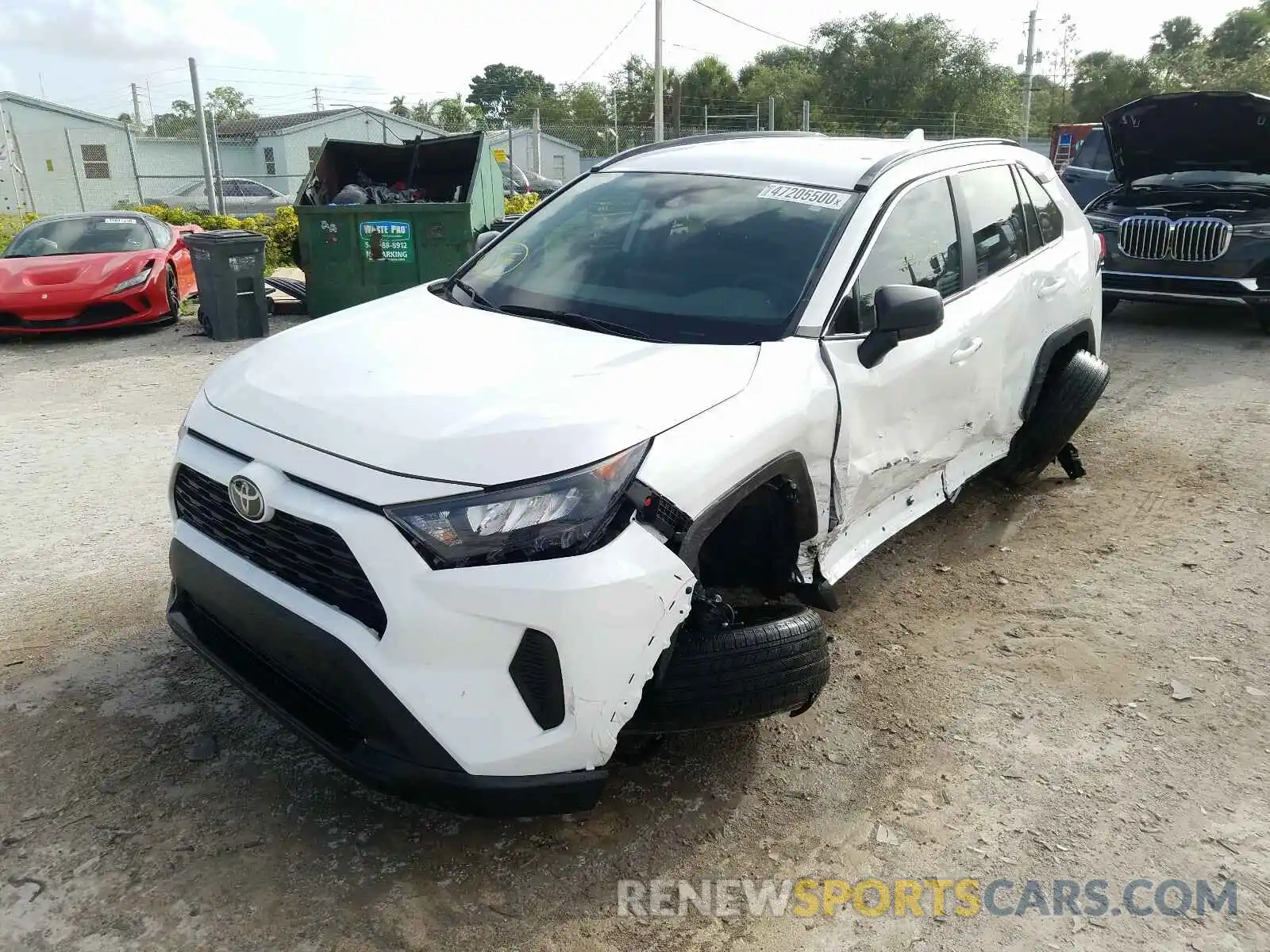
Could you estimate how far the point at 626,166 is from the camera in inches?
158

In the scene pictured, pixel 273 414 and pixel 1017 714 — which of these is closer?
pixel 273 414

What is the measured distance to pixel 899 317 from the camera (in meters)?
2.99

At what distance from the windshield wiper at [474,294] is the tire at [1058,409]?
261 centimetres

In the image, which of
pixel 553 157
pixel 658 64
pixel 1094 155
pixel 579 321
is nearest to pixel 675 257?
pixel 579 321

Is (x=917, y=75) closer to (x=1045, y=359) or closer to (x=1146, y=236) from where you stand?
(x=1146, y=236)

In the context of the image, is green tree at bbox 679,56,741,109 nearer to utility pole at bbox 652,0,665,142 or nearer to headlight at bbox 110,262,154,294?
utility pole at bbox 652,0,665,142

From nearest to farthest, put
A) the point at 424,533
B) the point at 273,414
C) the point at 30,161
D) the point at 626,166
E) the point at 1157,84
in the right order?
the point at 424,533 → the point at 273,414 → the point at 626,166 → the point at 30,161 → the point at 1157,84

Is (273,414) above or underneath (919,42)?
underneath

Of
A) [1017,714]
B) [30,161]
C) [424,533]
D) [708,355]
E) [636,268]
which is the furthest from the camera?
[30,161]

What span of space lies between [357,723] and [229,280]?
26.5 ft

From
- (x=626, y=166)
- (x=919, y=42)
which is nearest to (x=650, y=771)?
(x=626, y=166)

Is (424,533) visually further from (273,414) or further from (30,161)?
(30,161)

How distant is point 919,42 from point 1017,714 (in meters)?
53.8

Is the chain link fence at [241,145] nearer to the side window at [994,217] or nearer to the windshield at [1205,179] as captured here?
the windshield at [1205,179]
